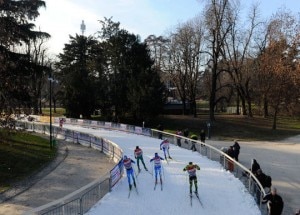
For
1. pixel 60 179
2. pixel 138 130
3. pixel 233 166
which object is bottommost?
pixel 60 179

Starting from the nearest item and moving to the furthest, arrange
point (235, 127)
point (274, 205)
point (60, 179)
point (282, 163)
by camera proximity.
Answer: point (274, 205) < point (60, 179) < point (282, 163) < point (235, 127)

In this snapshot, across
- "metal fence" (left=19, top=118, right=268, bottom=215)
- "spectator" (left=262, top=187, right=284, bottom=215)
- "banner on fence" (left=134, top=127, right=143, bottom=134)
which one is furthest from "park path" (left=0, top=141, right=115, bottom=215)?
"spectator" (left=262, top=187, right=284, bottom=215)

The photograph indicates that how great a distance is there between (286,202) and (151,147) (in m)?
14.3

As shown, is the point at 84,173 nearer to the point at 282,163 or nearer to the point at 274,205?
the point at 282,163

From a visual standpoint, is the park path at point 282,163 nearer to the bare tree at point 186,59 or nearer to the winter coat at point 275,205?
the winter coat at point 275,205

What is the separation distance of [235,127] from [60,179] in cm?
3320

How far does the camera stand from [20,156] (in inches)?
1233

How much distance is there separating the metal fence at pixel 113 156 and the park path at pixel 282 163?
203cm

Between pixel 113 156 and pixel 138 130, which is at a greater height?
pixel 138 130

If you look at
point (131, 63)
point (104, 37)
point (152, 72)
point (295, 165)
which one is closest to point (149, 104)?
point (152, 72)

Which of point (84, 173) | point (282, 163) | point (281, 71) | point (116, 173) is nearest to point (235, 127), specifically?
point (281, 71)

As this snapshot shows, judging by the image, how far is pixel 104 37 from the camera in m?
63.0

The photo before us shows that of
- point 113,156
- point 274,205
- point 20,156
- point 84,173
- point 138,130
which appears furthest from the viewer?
point 138,130

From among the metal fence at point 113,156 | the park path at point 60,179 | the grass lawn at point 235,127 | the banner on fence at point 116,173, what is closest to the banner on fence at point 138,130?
the metal fence at point 113,156
